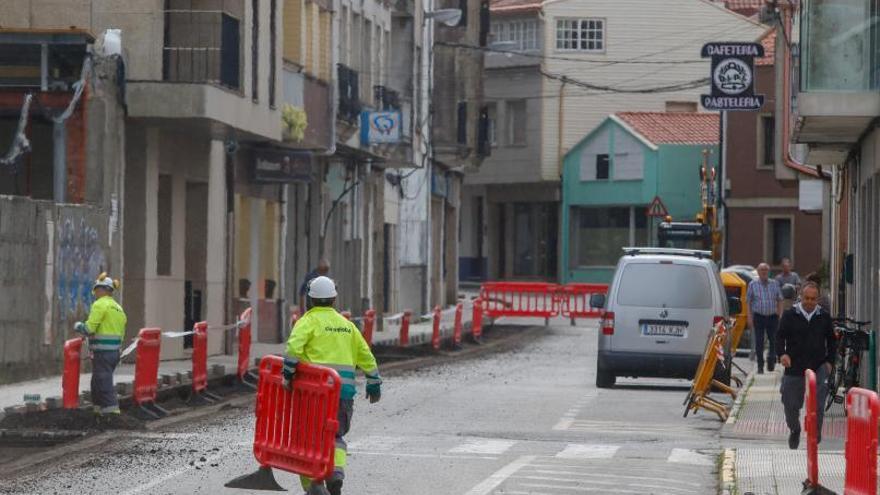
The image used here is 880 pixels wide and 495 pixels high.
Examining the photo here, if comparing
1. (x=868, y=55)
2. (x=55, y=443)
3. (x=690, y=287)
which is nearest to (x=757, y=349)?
(x=690, y=287)

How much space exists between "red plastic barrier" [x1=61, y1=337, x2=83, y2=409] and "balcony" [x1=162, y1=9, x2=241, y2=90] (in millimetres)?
10827

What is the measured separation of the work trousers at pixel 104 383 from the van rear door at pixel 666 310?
8968 mm

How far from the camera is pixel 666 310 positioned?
2841 cm

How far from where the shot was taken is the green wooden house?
75125 millimetres

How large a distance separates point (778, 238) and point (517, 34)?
49.0 feet

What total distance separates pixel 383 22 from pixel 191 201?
1650 cm

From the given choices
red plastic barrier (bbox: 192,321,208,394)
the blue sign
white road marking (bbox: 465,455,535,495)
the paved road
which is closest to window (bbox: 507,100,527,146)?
the blue sign

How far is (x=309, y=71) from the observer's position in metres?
41.2

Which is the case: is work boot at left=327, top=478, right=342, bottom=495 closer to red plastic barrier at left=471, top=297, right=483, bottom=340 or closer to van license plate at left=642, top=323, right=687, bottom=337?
van license plate at left=642, top=323, right=687, bottom=337

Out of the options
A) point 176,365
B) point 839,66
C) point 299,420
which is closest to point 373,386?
point 299,420

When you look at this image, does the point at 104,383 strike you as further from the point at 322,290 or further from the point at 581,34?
the point at 581,34

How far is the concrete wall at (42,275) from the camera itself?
26.3 metres

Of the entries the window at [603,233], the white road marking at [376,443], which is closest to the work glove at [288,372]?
the white road marking at [376,443]

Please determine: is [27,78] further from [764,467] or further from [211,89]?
[764,467]
